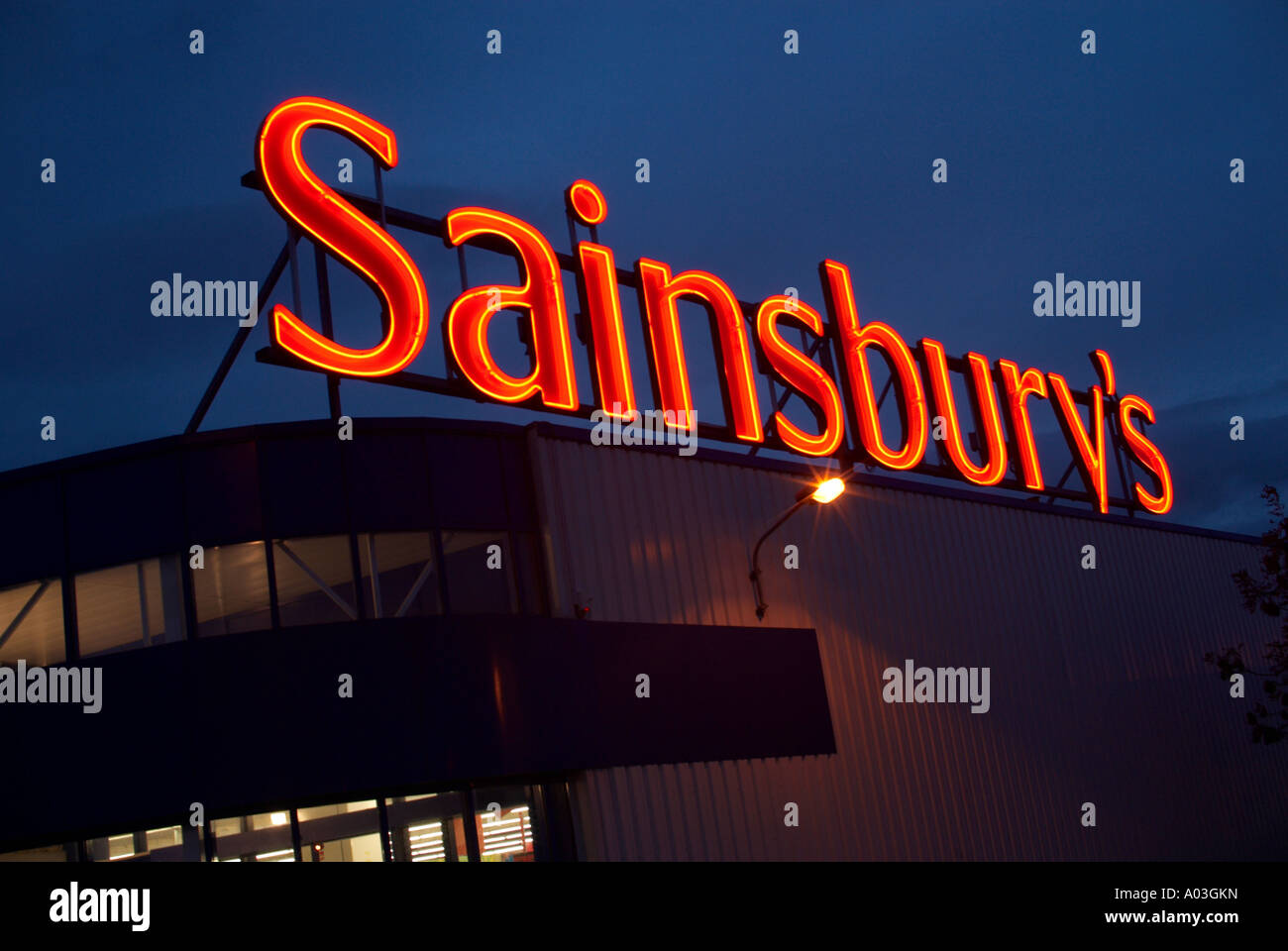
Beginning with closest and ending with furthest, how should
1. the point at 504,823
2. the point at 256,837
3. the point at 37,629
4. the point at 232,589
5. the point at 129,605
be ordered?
the point at 256,837, the point at 232,589, the point at 129,605, the point at 37,629, the point at 504,823

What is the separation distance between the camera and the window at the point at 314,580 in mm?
16797

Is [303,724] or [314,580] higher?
[314,580]

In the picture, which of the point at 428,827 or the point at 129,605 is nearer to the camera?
the point at 428,827

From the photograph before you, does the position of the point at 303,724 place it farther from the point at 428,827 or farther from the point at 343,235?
the point at 343,235

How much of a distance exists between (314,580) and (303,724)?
2.07 m

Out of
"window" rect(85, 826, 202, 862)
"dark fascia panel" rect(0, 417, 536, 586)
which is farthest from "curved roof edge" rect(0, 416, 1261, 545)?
"window" rect(85, 826, 202, 862)

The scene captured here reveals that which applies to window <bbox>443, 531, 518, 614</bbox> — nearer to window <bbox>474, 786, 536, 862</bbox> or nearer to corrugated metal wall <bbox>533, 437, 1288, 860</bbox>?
corrugated metal wall <bbox>533, 437, 1288, 860</bbox>

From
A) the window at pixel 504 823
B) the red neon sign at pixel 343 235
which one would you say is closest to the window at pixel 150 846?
the window at pixel 504 823

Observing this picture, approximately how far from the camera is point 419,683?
1670cm

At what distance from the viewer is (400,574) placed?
17.5 metres

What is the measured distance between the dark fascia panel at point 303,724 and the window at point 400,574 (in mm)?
530

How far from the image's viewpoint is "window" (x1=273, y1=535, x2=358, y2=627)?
55.1ft

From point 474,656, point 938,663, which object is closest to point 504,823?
point 474,656

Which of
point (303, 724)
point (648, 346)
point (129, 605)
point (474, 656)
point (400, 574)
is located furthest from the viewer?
point (648, 346)
